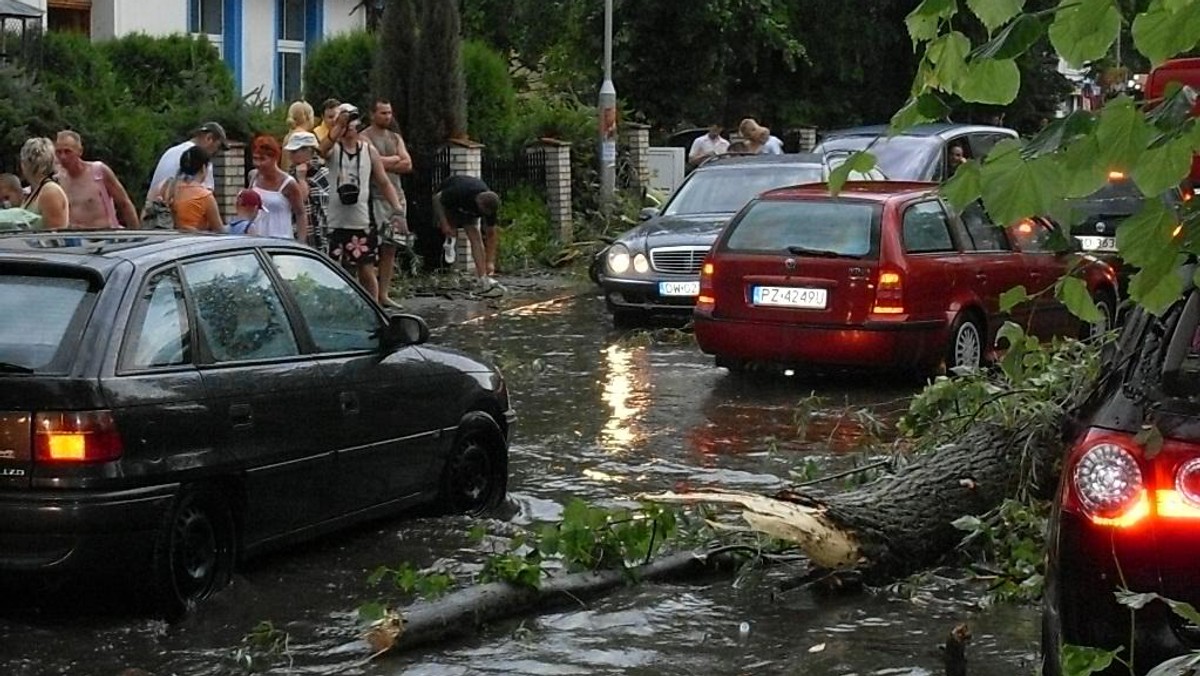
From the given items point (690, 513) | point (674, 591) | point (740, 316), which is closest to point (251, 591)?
point (674, 591)

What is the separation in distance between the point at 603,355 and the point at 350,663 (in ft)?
31.1

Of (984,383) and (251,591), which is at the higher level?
(984,383)

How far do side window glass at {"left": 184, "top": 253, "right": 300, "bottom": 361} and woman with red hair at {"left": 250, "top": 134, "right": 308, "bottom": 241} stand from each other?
5.65m

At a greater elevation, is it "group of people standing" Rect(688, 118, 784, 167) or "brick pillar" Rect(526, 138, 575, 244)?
"group of people standing" Rect(688, 118, 784, 167)

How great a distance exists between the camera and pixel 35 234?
8195 millimetres

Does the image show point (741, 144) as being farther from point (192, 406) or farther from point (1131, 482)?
point (1131, 482)

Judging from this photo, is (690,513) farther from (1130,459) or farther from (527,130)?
(527,130)

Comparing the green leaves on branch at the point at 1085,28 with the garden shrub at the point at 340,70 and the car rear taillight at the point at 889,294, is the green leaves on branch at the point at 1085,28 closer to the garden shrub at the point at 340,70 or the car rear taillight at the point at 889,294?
the car rear taillight at the point at 889,294

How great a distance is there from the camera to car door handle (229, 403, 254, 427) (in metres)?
7.69

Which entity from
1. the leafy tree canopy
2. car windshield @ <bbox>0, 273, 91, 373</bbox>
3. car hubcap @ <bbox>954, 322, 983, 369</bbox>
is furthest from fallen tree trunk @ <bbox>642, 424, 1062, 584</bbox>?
car hubcap @ <bbox>954, 322, 983, 369</bbox>

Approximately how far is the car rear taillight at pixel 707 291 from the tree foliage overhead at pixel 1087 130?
1039cm

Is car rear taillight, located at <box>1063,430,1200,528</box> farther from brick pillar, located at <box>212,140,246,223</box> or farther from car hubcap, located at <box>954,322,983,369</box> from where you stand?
brick pillar, located at <box>212,140,246,223</box>

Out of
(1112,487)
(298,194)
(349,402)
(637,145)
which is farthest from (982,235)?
(637,145)

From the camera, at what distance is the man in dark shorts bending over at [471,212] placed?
2084cm
